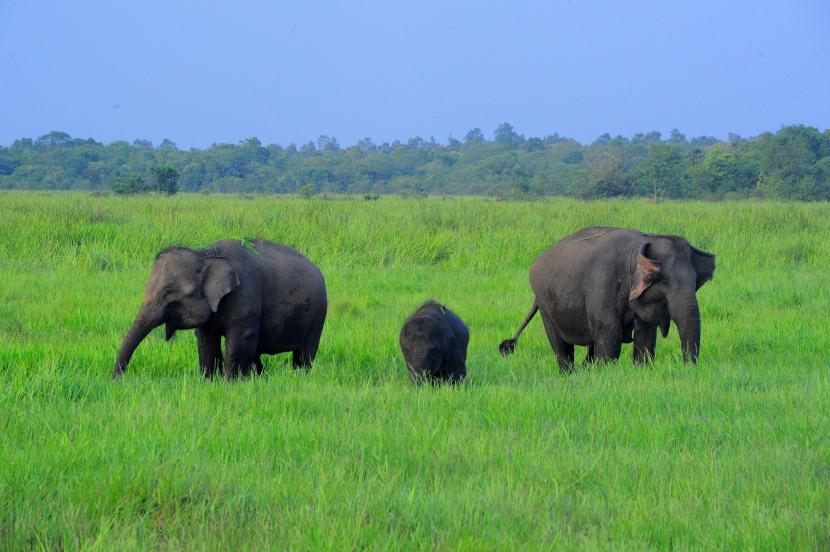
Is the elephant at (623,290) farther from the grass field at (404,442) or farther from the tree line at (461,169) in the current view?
the tree line at (461,169)

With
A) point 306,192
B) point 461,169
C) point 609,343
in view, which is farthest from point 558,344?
point 461,169

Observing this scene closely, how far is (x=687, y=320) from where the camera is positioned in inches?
336

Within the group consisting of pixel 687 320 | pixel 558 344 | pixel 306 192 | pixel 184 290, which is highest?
pixel 184 290

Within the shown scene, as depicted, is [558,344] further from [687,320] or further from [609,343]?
[687,320]

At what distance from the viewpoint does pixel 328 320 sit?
11758 millimetres

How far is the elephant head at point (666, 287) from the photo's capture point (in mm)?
8547

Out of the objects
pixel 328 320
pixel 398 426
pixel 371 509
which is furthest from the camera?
pixel 328 320

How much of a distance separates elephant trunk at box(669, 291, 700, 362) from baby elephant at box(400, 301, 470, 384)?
6.19 feet

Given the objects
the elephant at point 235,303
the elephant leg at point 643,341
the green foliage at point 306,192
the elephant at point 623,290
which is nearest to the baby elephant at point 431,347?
the elephant at point 235,303

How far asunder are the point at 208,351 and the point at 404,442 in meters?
3.19

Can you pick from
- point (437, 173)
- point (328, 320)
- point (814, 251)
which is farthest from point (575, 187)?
point (328, 320)

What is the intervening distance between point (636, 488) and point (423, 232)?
13619mm

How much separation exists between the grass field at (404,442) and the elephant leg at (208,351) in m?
0.17

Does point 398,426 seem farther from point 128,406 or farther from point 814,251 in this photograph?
point 814,251
